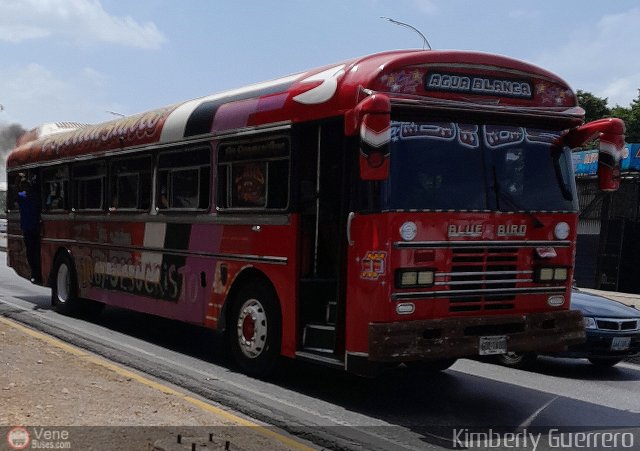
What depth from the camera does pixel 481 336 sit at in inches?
278

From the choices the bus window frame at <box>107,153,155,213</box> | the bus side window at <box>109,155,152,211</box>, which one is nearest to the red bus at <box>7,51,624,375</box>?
the bus window frame at <box>107,153,155,213</box>

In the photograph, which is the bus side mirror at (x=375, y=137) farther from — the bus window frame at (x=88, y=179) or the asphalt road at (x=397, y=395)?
the bus window frame at (x=88, y=179)

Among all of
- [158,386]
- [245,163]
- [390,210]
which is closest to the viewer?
[390,210]

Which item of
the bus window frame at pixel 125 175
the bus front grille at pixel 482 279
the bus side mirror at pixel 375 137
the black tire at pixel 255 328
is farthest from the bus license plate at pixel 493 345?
the bus window frame at pixel 125 175

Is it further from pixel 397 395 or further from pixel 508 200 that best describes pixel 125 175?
pixel 508 200

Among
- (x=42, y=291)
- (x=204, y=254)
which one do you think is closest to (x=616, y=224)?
(x=42, y=291)

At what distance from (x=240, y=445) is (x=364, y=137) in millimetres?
2628

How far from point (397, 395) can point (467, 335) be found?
1312 millimetres

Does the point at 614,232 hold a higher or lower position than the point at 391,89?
lower

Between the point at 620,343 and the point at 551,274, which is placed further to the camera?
the point at 620,343

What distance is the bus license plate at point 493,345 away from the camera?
7066mm

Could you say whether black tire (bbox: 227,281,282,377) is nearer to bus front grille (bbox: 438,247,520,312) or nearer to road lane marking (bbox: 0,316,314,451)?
road lane marking (bbox: 0,316,314,451)

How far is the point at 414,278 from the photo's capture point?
22.2 feet

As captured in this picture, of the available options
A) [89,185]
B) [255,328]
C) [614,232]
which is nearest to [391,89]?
[255,328]
